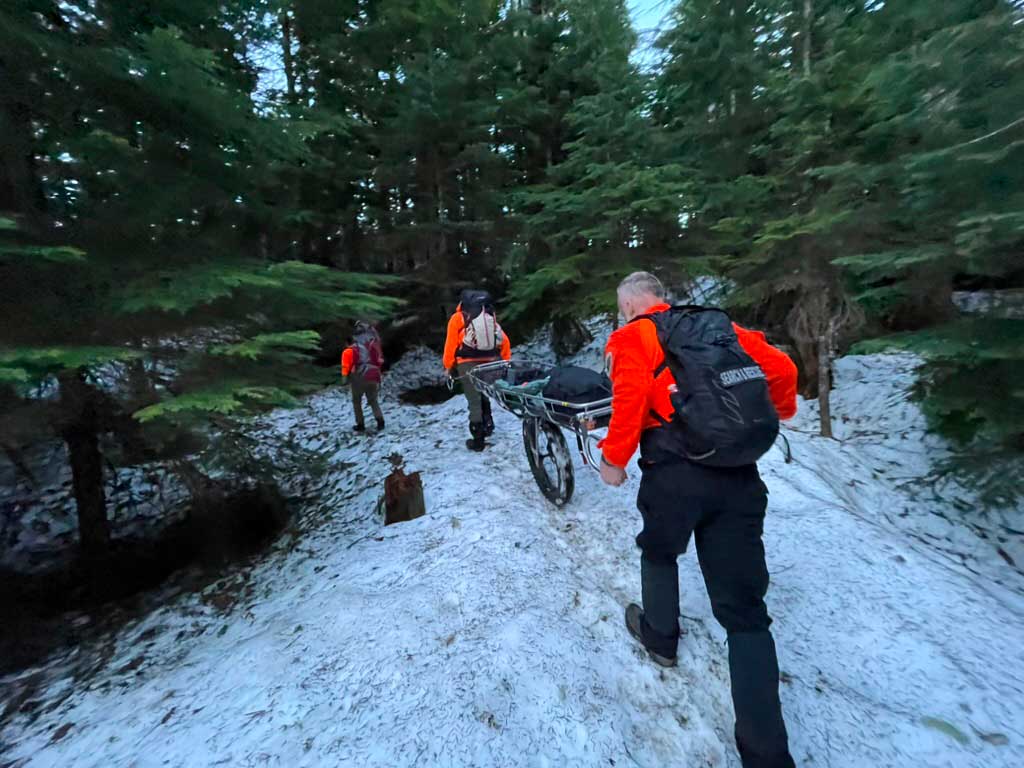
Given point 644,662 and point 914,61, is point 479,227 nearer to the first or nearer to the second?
point 914,61

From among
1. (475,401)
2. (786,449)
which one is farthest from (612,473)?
(475,401)

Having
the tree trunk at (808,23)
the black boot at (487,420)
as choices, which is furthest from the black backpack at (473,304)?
the tree trunk at (808,23)

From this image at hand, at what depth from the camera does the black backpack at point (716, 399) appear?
8.08ft

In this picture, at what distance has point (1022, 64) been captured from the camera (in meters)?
4.08

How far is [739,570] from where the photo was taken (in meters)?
2.57

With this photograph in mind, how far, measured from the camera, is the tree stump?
5477mm

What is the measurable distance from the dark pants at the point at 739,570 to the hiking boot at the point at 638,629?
2.38 feet

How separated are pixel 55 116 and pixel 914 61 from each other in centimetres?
799

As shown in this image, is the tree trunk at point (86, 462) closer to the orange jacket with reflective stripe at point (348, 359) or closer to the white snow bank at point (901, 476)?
the orange jacket with reflective stripe at point (348, 359)

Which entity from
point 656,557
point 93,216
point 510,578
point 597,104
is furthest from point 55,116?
point 597,104

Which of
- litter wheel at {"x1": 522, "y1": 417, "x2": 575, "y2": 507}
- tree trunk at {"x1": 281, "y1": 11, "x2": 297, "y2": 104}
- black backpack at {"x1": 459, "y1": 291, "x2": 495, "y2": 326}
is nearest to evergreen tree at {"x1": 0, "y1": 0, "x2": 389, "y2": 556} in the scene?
black backpack at {"x1": 459, "y1": 291, "x2": 495, "y2": 326}

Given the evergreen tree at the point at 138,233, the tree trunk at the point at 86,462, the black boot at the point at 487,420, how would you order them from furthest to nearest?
the black boot at the point at 487,420, the tree trunk at the point at 86,462, the evergreen tree at the point at 138,233

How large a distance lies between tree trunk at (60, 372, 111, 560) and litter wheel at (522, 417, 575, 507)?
15.3 feet

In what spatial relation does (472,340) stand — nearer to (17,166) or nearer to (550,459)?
(550,459)
